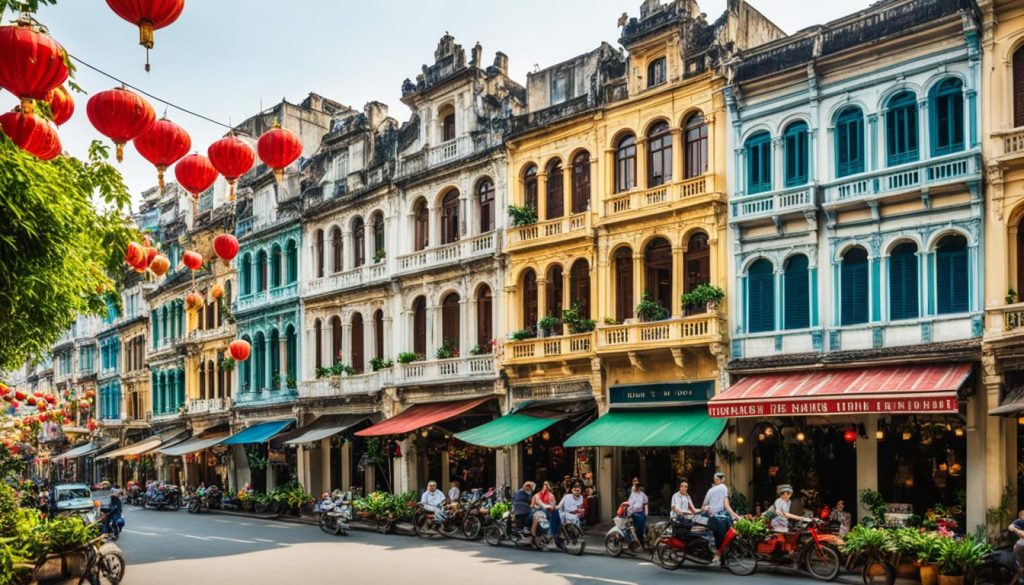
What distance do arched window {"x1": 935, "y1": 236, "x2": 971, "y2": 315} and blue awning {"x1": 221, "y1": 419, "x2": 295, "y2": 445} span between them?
23106mm

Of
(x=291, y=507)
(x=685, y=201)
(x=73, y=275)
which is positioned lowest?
(x=291, y=507)

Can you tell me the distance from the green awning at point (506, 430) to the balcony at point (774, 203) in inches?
279

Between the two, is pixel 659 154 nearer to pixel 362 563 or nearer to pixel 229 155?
pixel 362 563

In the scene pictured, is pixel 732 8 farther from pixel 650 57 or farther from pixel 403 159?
pixel 403 159

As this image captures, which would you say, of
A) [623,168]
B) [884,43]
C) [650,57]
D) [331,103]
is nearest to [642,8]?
[650,57]

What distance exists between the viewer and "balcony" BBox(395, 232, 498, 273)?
29.4 m

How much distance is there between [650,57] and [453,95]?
7.73 metres

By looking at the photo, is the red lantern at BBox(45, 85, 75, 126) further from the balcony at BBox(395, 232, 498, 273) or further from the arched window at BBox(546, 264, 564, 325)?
the balcony at BBox(395, 232, 498, 273)

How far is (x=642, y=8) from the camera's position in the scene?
2570 cm

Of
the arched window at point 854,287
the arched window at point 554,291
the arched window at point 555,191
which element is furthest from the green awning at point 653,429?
the arched window at point 555,191

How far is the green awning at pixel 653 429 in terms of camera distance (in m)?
21.8

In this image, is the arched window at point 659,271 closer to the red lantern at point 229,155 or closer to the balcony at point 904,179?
the balcony at point 904,179

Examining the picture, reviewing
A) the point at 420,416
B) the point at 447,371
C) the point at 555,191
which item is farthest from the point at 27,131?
the point at 447,371

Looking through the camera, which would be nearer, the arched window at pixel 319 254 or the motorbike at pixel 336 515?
the motorbike at pixel 336 515
